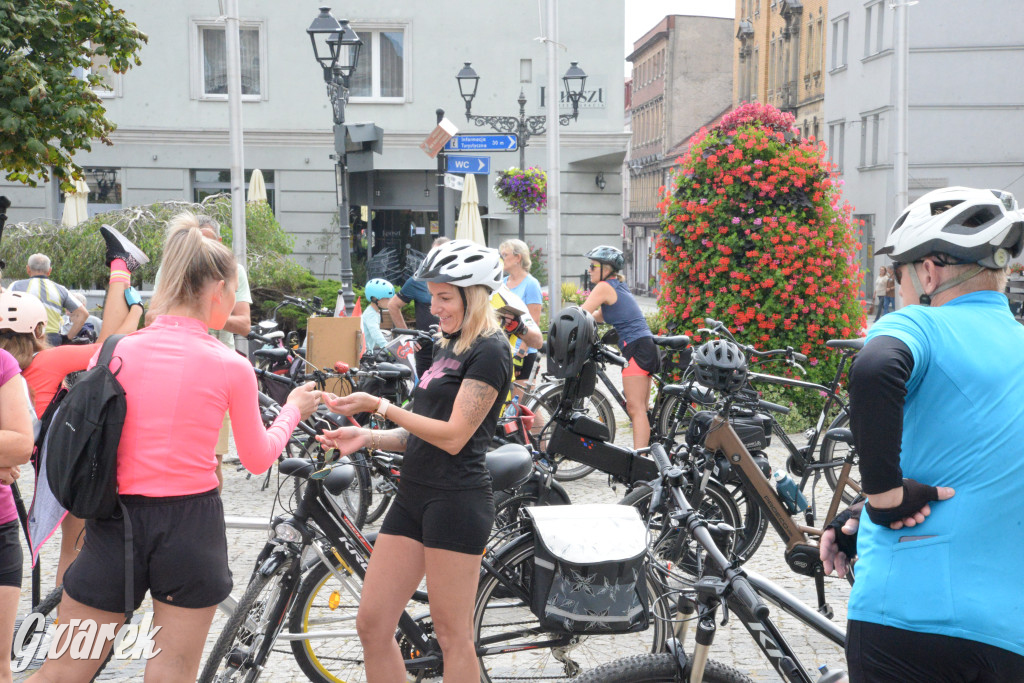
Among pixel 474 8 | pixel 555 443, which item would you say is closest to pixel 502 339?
pixel 555 443

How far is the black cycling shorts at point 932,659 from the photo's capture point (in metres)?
2.15

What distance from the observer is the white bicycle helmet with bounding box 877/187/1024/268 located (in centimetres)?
228

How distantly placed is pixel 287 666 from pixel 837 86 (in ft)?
131

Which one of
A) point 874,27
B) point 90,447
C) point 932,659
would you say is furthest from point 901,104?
point 874,27

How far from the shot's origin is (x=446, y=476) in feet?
11.1

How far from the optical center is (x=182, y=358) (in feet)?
9.22

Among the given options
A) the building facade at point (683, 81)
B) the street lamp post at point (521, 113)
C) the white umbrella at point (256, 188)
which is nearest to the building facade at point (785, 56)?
the building facade at point (683, 81)

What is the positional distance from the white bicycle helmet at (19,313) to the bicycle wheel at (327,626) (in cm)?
142

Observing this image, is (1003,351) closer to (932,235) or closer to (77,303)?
(932,235)

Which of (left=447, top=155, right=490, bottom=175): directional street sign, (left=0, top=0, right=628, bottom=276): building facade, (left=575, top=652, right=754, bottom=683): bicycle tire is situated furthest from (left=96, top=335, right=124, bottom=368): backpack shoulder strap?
(left=0, top=0, right=628, bottom=276): building facade

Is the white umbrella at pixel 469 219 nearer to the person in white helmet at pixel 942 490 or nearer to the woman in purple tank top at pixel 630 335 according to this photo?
the woman in purple tank top at pixel 630 335

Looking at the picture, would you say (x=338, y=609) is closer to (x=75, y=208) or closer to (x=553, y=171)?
(x=553, y=171)

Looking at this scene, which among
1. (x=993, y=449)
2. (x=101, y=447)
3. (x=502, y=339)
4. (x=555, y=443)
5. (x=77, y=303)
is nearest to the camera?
(x=993, y=449)

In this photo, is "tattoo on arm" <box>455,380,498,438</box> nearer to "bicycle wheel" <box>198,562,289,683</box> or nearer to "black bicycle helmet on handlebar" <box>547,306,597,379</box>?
"bicycle wheel" <box>198,562,289,683</box>
